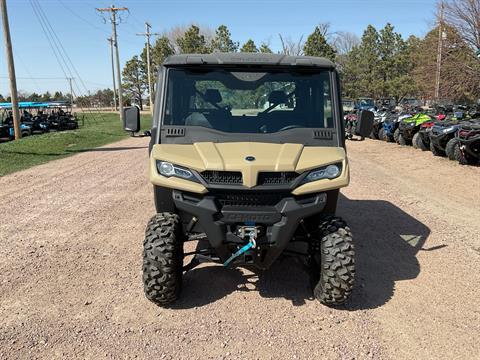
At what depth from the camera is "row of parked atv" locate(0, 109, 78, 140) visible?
79.7 feet

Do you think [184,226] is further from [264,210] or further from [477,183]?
[477,183]

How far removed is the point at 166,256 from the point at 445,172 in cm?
955

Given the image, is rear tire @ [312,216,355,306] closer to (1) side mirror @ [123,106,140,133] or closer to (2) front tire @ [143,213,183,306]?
(2) front tire @ [143,213,183,306]

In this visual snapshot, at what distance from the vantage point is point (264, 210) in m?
3.81

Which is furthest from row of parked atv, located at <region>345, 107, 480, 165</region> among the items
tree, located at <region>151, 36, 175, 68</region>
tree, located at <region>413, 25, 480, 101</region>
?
tree, located at <region>151, 36, 175, 68</region>

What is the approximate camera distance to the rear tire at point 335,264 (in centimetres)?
389

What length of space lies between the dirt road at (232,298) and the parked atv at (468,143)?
13.5ft

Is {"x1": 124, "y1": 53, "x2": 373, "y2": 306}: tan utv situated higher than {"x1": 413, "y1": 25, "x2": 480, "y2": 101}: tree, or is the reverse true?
{"x1": 413, "y1": 25, "x2": 480, "y2": 101}: tree

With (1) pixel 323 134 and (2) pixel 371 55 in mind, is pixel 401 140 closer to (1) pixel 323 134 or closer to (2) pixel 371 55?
(1) pixel 323 134

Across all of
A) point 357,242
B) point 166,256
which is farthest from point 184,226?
point 357,242

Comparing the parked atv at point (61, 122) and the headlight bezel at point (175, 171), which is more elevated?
the headlight bezel at point (175, 171)

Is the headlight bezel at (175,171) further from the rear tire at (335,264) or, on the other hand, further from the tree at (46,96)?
the tree at (46,96)

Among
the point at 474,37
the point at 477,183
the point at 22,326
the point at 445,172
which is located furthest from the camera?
the point at 474,37

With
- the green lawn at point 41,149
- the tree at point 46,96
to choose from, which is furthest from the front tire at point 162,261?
the tree at point 46,96
